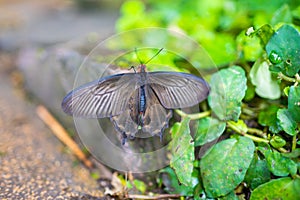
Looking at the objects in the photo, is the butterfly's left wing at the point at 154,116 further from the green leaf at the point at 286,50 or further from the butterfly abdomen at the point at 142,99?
the green leaf at the point at 286,50

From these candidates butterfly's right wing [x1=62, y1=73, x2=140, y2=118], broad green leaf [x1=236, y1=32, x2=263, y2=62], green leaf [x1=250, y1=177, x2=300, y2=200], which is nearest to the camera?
green leaf [x1=250, y1=177, x2=300, y2=200]

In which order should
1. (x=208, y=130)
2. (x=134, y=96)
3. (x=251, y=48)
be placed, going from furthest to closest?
(x=251, y=48)
(x=208, y=130)
(x=134, y=96)

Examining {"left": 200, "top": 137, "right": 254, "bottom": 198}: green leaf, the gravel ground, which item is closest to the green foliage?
{"left": 200, "top": 137, "right": 254, "bottom": 198}: green leaf

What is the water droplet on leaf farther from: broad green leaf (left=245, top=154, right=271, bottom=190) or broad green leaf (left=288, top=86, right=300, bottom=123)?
broad green leaf (left=245, top=154, right=271, bottom=190)

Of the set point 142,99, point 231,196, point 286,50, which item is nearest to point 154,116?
point 142,99

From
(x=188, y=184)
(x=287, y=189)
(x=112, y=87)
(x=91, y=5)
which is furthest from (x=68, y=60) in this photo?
(x=91, y=5)

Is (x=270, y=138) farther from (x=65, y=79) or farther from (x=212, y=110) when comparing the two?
(x=65, y=79)

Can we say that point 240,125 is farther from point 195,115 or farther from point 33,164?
point 33,164
